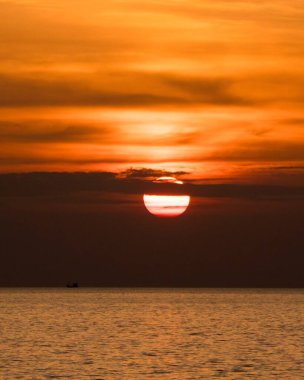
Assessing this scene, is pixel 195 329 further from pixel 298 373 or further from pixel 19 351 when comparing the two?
pixel 298 373

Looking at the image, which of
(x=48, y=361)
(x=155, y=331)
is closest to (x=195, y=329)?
(x=155, y=331)

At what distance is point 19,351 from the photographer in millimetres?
104875

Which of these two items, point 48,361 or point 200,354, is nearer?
point 48,361

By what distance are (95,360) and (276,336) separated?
46.1 meters

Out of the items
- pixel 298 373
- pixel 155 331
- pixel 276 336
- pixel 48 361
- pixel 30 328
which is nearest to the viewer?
pixel 298 373

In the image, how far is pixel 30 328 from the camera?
509ft

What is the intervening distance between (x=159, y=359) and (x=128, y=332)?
158 ft

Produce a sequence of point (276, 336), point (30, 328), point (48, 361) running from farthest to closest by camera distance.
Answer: point (30, 328), point (276, 336), point (48, 361)

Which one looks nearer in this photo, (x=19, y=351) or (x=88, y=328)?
(x=19, y=351)

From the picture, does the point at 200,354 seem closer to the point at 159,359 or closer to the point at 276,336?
the point at 159,359

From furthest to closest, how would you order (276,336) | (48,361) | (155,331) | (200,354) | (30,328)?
(30,328) → (155,331) → (276,336) → (200,354) → (48,361)

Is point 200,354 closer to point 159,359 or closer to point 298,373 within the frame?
point 159,359

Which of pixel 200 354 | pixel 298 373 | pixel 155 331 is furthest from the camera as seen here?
pixel 155 331

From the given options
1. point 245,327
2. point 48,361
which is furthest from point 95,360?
point 245,327
